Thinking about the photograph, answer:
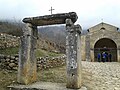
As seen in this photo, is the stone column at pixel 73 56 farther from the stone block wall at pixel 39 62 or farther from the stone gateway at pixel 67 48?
the stone block wall at pixel 39 62

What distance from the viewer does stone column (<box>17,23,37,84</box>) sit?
7.68 m

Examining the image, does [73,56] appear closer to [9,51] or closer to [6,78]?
[6,78]

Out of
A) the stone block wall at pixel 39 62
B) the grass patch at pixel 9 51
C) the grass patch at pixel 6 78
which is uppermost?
the grass patch at pixel 9 51

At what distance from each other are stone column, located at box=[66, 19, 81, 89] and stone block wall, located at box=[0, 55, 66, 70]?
3.92 metres

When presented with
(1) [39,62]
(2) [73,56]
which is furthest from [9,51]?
(2) [73,56]

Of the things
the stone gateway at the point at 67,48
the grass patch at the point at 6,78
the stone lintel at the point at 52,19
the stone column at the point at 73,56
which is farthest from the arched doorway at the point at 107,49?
the stone column at the point at 73,56

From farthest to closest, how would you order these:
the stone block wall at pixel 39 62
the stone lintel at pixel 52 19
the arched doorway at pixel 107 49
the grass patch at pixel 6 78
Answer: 1. the arched doorway at pixel 107 49
2. the stone block wall at pixel 39 62
3. the grass patch at pixel 6 78
4. the stone lintel at pixel 52 19

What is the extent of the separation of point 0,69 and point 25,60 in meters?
2.85

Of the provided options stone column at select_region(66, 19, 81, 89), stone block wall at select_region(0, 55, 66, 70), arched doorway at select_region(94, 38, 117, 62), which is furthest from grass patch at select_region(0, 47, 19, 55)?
arched doorway at select_region(94, 38, 117, 62)

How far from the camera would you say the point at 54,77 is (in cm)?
922

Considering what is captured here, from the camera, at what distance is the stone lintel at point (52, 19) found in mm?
7383

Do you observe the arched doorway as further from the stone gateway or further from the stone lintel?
the stone gateway

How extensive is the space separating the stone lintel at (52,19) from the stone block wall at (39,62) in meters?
2.88

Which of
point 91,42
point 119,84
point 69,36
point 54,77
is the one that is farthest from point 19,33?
point 91,42
